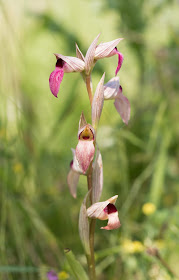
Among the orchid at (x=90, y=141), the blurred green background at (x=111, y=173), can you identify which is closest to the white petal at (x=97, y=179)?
the orchid at (x=90, y=141)

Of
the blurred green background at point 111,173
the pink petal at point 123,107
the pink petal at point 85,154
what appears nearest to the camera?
the pink petal at point 85,154

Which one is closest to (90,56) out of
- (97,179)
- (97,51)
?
(97,51)

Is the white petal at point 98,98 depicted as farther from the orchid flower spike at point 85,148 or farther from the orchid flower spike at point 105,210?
the orchid flower spike at point 105,210

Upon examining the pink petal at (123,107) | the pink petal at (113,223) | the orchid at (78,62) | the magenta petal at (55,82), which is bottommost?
the pink petal at (113,223)

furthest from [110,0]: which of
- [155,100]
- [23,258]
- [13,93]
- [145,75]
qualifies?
[23,258]

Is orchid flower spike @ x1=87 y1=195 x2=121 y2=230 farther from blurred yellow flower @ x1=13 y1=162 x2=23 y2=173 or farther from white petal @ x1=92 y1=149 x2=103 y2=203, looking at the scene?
blurred yellow flower @ x1=13 y1=162 x2=23 y2=173

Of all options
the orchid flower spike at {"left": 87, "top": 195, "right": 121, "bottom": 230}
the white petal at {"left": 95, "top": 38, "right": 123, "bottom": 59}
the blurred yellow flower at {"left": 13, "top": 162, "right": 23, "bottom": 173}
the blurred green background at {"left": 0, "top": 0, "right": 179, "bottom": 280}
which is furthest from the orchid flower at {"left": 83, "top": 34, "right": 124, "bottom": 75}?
the blurred yellow flower at {"left": 13, "top": 162, "right": 23, "bottom": 173}

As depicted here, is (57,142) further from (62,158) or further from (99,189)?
(99,189)
